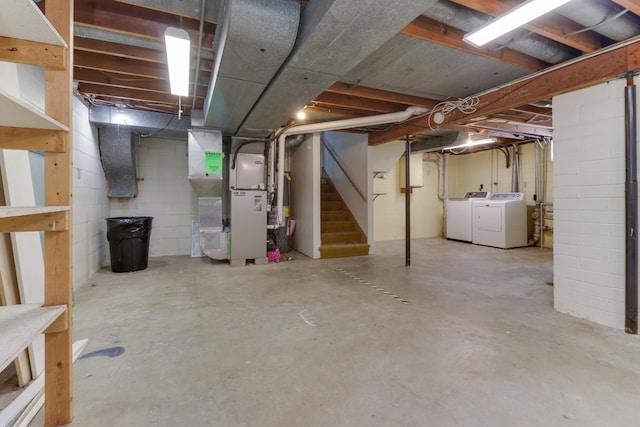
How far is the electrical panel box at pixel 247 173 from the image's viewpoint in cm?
472

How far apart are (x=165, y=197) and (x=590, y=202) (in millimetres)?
5986

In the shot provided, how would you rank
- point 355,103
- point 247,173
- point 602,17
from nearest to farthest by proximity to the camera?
point 602,17 < point 355,103 < point 247,173

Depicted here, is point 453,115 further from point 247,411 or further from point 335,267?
point 247,411

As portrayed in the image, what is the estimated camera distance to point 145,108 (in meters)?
4.35

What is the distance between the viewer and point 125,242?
415cm

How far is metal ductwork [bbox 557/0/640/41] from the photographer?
202 cm

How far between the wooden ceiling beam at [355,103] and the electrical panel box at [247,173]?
1.42 metres

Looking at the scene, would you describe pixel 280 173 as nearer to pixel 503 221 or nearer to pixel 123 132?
pixel 123 132

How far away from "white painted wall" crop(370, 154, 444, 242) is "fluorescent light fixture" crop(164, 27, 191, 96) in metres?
5.33

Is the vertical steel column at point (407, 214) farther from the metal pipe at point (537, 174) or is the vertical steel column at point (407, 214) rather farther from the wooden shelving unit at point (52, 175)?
the wooden shelving unit at point (52, 175)

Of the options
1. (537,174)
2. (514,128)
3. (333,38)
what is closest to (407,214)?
(514,128)

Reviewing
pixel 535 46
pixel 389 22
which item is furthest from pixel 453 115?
pixel 389 22

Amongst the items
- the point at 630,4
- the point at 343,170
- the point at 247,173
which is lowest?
the point at 247,173

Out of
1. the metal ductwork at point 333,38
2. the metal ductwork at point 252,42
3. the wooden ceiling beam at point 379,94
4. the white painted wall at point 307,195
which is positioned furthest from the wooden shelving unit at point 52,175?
the white painted wall at point 307,195
